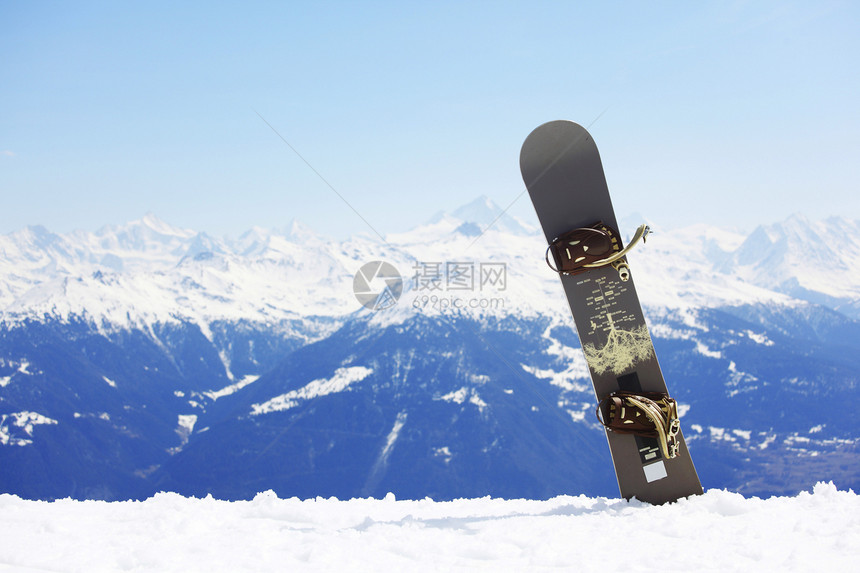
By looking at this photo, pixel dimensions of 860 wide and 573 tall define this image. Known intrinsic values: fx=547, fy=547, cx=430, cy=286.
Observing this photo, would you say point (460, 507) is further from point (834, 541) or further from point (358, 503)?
point (834, 541)

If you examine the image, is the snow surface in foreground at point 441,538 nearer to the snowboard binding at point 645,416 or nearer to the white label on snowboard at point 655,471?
the white label on snowboard at point 655,471

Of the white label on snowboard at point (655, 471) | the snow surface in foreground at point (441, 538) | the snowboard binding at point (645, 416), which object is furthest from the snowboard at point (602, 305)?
the snow surface in foreground at point (441, 538)

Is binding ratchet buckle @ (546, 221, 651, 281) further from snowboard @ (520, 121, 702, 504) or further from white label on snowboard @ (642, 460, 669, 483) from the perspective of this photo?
white label on snowboard @ (642, 460, 669, 483)

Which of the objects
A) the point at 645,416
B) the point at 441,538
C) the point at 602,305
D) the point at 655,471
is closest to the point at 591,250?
the point at 602,305

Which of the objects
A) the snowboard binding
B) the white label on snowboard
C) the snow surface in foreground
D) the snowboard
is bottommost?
the snow surface in foreground

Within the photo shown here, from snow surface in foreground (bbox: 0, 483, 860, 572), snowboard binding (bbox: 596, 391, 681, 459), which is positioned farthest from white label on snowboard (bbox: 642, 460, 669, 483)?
snow surface in foreground (bbox: 0, 483, 860, 572)

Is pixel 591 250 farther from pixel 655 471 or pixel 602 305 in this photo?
pixel 655 471
